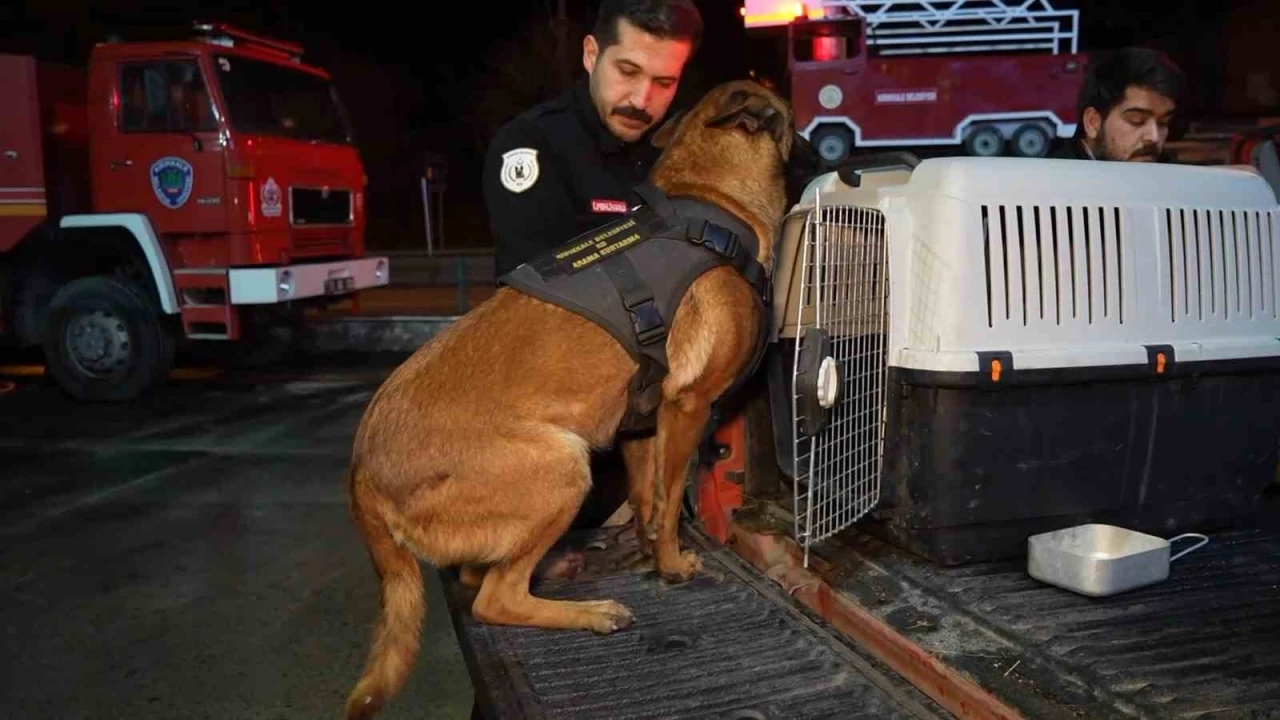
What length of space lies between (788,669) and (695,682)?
0.56 ft

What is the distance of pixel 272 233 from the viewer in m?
8.51

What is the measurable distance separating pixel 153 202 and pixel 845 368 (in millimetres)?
7993

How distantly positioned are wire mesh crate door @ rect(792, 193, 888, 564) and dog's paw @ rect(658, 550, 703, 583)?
1.00 ft

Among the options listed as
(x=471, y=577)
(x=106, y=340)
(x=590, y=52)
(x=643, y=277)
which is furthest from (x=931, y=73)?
(x=471, y=577)

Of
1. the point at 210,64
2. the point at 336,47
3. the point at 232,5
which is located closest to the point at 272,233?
the point at 210,64

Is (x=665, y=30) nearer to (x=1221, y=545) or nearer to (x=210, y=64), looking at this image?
(x=1221, y=545)

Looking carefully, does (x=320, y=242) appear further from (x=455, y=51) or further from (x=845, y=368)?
(x=455, y=51)

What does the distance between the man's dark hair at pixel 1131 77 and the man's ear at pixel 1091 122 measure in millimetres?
17

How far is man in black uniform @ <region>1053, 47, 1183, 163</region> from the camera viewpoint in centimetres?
310

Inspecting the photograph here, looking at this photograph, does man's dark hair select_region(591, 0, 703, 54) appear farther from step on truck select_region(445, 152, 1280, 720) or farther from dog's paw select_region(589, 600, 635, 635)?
dog's paw select_region(589, 600, 635, 635)

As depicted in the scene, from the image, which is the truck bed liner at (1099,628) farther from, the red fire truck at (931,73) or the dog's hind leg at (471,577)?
the red fire truck at (931,73)

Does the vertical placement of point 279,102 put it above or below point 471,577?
above

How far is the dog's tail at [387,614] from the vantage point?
2.05 metres

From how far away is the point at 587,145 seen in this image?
309cm
